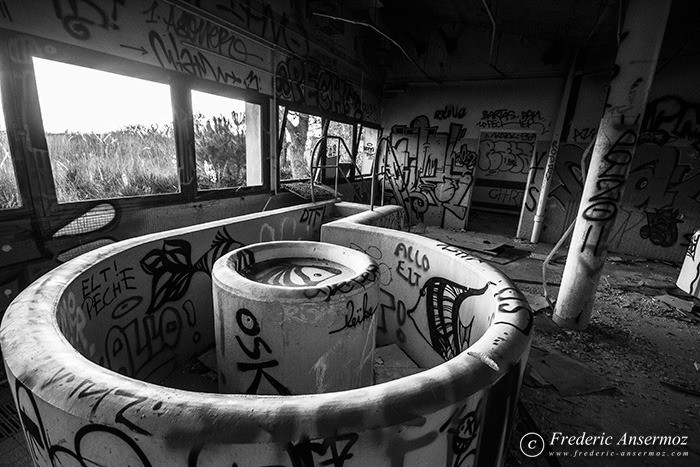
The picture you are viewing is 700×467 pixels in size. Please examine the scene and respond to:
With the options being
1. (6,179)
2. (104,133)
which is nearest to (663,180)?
(104,133)

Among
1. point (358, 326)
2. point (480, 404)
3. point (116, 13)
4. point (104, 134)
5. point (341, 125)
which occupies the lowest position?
point (358, 326)

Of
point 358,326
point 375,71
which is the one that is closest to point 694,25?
point 375,71

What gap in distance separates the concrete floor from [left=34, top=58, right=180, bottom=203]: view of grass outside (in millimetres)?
2391

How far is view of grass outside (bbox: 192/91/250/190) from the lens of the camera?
207 inches

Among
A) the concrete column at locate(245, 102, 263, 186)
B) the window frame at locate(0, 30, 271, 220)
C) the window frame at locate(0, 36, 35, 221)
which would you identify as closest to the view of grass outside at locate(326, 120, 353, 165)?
the concrete column at locate(245, 102, 263, 186)

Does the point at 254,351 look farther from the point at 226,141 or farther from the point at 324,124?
the point at 324,124

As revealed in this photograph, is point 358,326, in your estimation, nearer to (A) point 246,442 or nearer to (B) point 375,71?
(A) point 246,442

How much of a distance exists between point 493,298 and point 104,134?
16.2 ft

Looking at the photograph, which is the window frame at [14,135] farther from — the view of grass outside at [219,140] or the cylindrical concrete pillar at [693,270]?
the cylindrical concrete pillar at [693,270]

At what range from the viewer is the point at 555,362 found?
3645 mm

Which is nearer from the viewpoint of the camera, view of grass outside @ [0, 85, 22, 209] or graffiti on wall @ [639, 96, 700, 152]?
view of grass outside @ [0, 85, 22, 209]

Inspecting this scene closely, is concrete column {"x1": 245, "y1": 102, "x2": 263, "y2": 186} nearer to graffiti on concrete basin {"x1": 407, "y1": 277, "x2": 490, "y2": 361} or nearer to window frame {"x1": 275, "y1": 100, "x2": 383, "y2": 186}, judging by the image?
window frame {"x1": 275, "y1": 100, "x2": 383, "y2": 186}

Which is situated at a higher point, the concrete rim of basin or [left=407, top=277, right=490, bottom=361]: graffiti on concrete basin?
the concrete rim of basin

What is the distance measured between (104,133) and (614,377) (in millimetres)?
6779
